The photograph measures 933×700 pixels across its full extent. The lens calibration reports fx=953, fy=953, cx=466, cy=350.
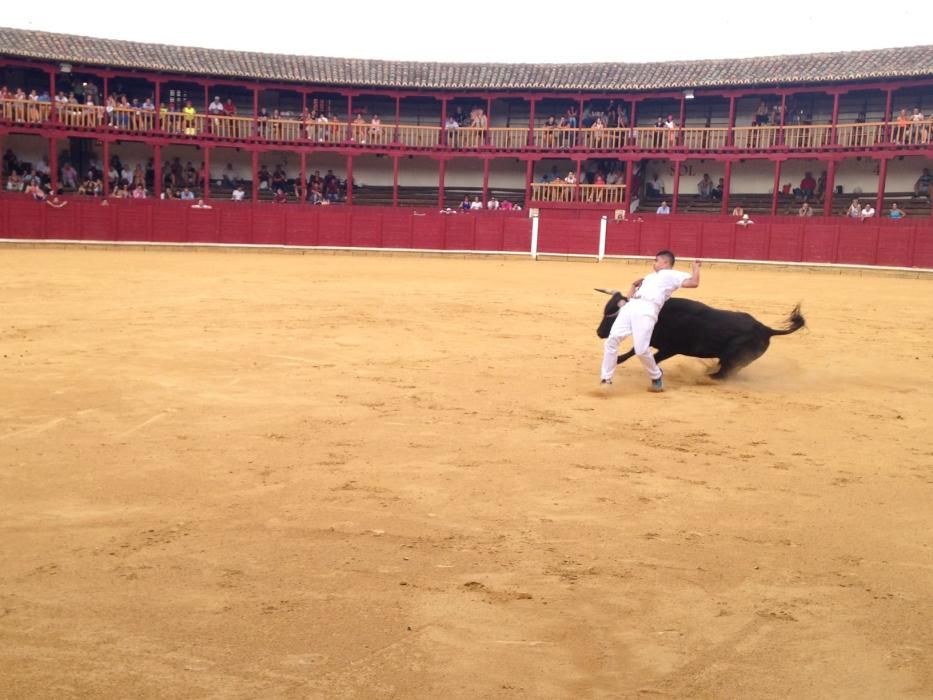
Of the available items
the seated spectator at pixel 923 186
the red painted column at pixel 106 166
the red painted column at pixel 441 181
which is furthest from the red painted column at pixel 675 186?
the red painted column at pixel 106 166

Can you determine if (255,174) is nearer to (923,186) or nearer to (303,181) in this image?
(303,181)

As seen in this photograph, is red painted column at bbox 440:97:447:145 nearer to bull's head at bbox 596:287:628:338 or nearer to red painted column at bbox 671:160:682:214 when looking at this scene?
red painted column at bbox 671:160:682:214

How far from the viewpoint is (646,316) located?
7031mm

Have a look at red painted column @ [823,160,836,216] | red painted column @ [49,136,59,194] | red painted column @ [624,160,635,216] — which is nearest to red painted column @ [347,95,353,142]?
red painted column @ [49,136,59,194]

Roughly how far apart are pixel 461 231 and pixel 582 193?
5.26 m

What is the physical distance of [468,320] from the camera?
11.2 m

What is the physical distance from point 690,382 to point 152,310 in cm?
655

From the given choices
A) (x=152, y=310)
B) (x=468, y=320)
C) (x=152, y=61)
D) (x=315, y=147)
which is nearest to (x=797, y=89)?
(x=315, y=147)

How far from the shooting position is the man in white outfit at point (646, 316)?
7.02m

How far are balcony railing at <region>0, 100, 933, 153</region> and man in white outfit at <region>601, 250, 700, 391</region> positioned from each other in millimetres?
23102

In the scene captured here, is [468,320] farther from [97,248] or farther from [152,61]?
[152,61]

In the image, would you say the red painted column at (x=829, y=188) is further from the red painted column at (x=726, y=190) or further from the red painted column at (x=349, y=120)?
the red painted column at (x=349, y=120)

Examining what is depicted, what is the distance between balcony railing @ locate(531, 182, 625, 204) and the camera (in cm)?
3016

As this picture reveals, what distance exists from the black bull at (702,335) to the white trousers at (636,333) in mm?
443
